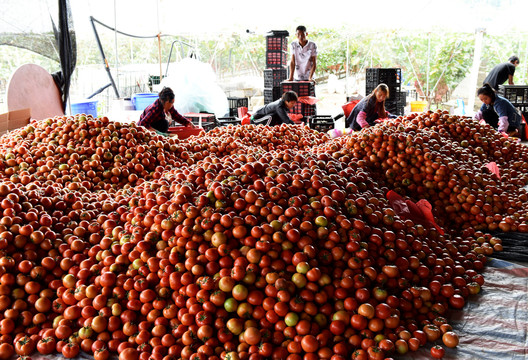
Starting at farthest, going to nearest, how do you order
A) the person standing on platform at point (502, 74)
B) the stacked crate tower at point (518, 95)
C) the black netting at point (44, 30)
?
the person standing on platform at point (502, 74) < the stacked crate tower at point (518, 95) < the black netting at point (44, 30)

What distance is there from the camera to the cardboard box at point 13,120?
352 cm

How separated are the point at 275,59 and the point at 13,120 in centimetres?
561

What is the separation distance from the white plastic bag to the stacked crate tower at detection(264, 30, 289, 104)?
97 centimetres

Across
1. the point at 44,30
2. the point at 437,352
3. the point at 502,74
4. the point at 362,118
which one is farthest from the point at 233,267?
the point at 502,74

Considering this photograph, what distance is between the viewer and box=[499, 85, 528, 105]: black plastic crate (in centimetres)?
681

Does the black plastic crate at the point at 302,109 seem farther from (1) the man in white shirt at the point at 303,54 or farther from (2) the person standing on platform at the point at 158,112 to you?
(2) the person standing on platform at the point at 158,112

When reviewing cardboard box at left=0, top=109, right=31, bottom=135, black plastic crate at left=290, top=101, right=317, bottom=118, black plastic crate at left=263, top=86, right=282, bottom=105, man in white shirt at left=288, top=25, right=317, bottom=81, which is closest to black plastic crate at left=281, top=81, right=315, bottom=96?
black plastic crate at left=290, top=101, right=317, bottom=118

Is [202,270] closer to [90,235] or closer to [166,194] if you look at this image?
[166,194]

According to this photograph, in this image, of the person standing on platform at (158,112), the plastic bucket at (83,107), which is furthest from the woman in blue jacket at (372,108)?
the plastic bucket at (83,107)

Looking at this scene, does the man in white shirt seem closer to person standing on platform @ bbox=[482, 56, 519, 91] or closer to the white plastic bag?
the white plastic bag

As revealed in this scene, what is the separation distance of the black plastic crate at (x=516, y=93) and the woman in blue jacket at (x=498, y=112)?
154 cm

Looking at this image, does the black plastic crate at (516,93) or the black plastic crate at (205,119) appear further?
the black plastic crate at (516,93)

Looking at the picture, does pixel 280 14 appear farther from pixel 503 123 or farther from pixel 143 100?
pixel 503 123

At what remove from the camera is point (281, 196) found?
1.73 metres
